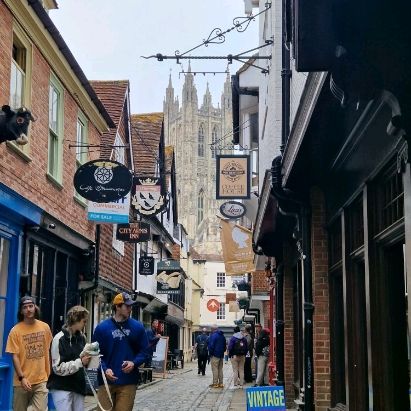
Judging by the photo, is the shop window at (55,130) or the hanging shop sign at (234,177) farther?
the hanging shop sign at (234,177)

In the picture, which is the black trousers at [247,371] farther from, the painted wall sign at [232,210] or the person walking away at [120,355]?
the person walking away at [120,355]

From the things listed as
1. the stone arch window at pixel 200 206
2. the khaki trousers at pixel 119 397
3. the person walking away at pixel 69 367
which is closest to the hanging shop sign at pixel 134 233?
the person walking away at pixel 69 367

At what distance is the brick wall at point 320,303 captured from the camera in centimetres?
966

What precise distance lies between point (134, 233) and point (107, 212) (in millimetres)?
4108

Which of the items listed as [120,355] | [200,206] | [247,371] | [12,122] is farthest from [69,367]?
[200,206]

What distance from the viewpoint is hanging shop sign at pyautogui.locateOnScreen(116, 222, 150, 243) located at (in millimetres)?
20797

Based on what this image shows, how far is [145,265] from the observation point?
1069 inches

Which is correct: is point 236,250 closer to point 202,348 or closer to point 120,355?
point 202,348

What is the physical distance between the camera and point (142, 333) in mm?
8203

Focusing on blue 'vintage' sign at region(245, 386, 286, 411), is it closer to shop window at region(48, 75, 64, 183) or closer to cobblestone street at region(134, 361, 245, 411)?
cobblestone street at region(134, 361, 245, 411)

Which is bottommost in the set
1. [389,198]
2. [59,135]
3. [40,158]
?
[389,198]

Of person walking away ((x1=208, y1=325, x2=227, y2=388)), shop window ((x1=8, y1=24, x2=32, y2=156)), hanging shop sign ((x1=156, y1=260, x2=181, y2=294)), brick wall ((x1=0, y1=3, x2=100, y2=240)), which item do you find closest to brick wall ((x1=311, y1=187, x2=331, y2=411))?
brick wall ((x1=0, y1=3, x2=100, y2=240))

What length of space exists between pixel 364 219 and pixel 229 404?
32.0 ft

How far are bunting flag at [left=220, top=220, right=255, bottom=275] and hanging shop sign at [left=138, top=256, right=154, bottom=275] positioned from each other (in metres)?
5.27
